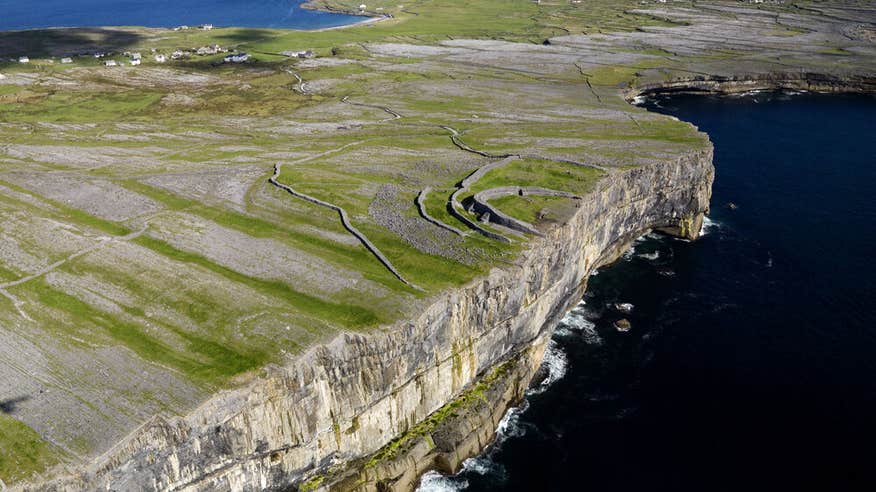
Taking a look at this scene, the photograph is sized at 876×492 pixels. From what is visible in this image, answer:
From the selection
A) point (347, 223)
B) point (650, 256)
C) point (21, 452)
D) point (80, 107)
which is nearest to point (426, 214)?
point (347, 223)

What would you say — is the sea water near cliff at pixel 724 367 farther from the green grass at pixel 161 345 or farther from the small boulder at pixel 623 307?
the green grass at pixel 161 345

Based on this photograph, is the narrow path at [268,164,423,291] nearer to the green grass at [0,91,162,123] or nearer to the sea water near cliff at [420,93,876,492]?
the sea water near cliff at [420,93,876,492]

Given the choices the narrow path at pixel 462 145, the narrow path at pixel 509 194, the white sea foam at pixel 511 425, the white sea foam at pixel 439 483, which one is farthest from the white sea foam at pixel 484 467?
the narrow path at pixel 462 145

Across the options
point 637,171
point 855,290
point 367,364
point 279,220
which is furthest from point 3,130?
point 855,290

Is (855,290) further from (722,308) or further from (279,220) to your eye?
(279,220)

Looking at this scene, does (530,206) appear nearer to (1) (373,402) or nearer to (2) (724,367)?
(2) (724,367)
